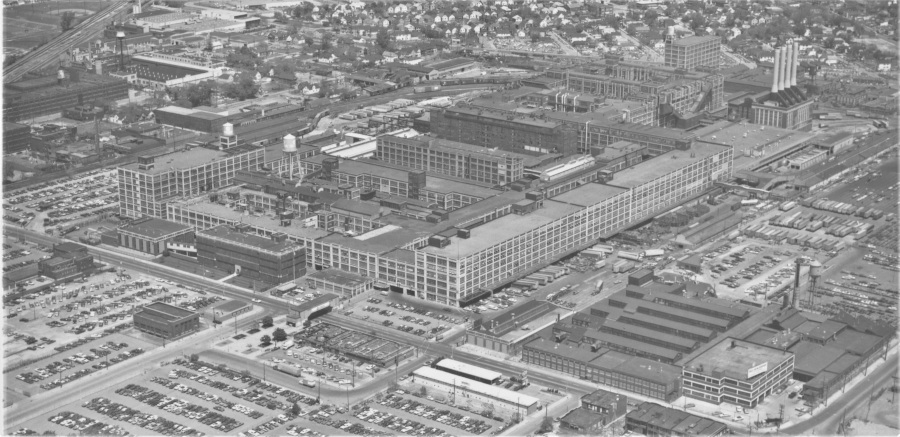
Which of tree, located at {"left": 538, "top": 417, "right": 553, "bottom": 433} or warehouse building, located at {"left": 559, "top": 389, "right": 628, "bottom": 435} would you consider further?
tree, located at {"left": 538, "top": 417, "right": 553, "bottom": 433}

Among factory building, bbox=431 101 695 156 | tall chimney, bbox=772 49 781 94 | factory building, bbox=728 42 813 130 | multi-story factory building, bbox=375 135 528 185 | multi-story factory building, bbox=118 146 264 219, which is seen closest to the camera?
multi-story factory building, bbox=118 146 264 219

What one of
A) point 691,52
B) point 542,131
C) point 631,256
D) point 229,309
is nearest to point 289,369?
point 229,309

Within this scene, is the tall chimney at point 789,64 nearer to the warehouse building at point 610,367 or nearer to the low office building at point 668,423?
the warehouse building at point 610,367

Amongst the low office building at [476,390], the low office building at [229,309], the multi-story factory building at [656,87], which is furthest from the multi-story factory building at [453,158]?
the low office building at [476,390]

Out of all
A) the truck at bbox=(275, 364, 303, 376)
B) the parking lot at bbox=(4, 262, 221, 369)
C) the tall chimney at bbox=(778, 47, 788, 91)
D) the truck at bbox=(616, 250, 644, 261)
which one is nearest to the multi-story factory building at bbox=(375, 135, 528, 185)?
the truck at bbox=(616, 250, 644, 261)

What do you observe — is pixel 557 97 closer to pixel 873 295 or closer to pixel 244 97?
pixel 244 97

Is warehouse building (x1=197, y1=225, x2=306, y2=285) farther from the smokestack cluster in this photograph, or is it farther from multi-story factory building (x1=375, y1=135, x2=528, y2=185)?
the smokestack cluster

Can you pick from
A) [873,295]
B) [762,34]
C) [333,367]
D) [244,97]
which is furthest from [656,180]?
[762,34]
